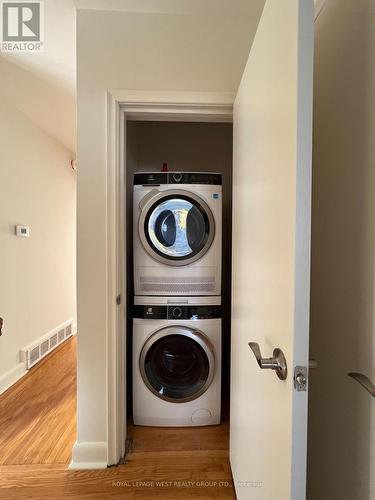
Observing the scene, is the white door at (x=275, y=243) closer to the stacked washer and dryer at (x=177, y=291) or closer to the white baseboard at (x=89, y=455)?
the stacked washer and dryer at (x=177, y=291)

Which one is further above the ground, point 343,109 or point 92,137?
point 92,137

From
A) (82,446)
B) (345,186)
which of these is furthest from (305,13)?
(82,446)

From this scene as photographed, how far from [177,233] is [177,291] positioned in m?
0.39

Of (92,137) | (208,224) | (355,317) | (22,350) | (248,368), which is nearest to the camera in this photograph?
(355,317)

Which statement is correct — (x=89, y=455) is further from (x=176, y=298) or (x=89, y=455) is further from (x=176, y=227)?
(x=176, y=227)

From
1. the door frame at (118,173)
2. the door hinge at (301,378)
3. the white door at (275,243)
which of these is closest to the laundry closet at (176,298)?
the door frame at (118,173)

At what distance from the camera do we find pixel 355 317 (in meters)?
0.74

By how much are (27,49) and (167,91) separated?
0.96 meters

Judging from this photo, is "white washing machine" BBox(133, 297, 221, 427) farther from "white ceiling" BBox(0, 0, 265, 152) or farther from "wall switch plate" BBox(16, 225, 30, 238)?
"white ceiling" BBox(0, 0, 265, 152)

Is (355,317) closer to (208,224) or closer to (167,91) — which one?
(208,224)

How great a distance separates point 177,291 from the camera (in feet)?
5.74

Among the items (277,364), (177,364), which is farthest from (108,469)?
(277,364)

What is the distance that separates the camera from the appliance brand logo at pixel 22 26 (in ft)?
4.40

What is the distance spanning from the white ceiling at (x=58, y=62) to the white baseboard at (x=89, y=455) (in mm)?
2283
